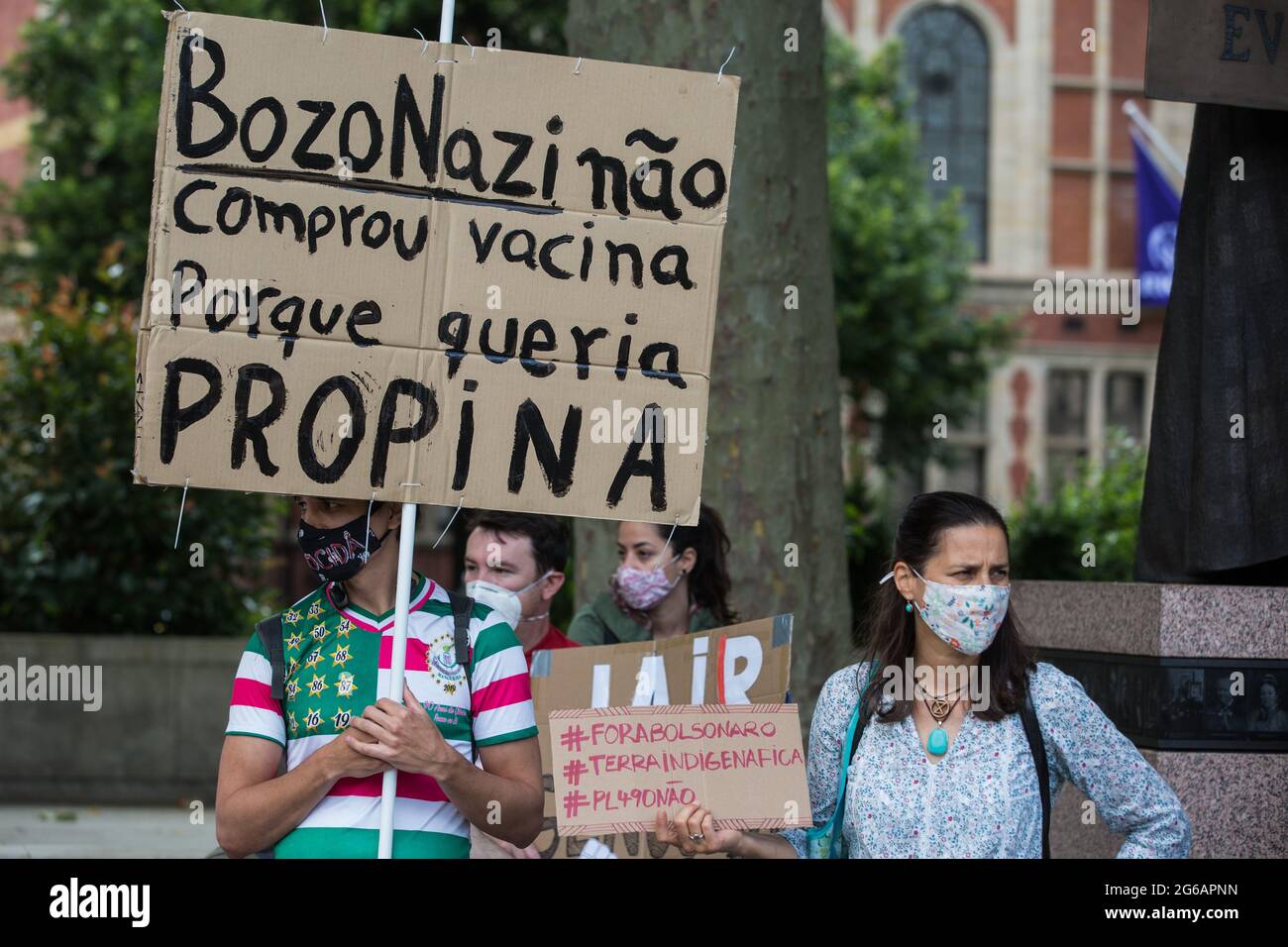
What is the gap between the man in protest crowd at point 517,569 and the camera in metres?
4.87

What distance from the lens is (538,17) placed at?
17.1 m

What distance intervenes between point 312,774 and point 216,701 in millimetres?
7622

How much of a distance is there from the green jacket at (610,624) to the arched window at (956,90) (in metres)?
28.4

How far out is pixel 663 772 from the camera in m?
3.33

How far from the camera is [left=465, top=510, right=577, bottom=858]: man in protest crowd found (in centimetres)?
487

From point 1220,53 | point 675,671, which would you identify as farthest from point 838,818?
point 1220,53

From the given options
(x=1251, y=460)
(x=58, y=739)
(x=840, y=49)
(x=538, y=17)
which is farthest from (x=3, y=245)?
(x=1251, y=460)

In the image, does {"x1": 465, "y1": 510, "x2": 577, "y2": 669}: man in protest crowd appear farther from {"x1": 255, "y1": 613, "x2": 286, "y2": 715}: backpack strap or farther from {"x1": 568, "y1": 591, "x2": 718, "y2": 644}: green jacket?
{"x1": 255, "y1": 613, "x2": 286, "y2": 715}: backpack strap

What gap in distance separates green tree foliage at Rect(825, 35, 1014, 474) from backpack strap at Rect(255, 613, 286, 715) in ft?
68.3

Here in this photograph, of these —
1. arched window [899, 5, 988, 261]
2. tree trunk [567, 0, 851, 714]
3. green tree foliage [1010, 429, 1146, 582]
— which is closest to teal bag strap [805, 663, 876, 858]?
tree trunk [567, 0, 851, 714]

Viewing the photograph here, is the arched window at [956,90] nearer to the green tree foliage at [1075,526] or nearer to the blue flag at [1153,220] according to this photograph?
the blue flag at [1153,220]
